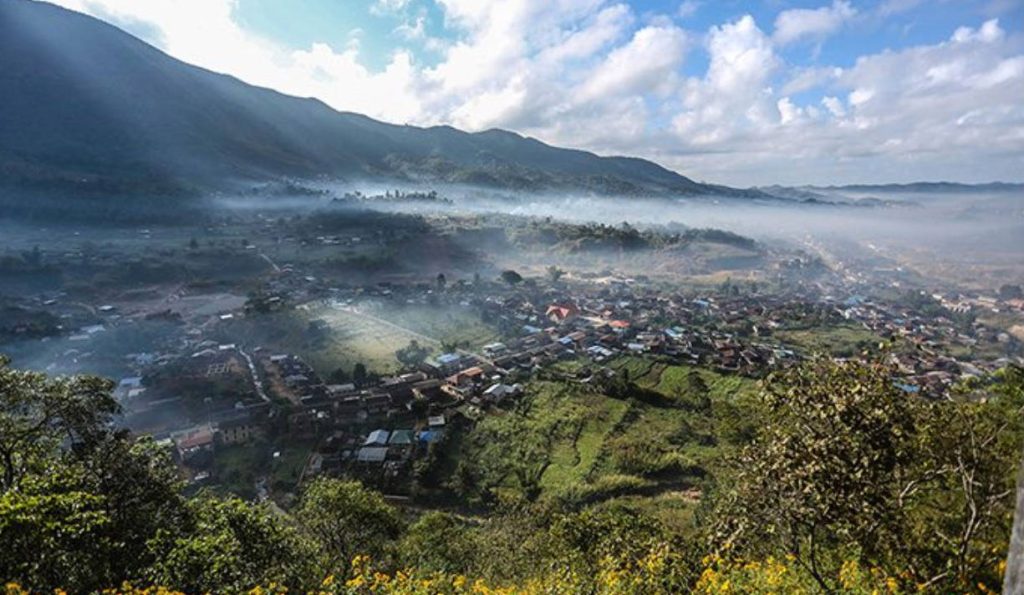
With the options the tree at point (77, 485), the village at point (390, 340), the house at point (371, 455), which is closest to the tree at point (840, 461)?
the village at point (390, 340)

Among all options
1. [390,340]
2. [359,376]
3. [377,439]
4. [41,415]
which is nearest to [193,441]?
[377,439]

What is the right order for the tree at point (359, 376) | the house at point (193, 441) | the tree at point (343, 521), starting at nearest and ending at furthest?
the tree at point (343, 521)
the house at point (193, 441)
the tree at point (359, 376)

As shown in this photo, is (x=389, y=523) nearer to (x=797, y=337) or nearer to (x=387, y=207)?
(x=797, y=337)

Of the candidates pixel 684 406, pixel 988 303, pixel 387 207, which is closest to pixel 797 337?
pixel 684 406

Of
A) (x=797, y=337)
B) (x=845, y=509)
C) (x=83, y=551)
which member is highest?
(x=845, y=509)

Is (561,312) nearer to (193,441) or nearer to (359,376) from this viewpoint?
(359,376)

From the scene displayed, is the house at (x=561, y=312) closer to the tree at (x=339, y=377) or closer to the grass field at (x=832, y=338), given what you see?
the grass field at (x=832, y=338)

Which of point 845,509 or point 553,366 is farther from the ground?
point 845,509

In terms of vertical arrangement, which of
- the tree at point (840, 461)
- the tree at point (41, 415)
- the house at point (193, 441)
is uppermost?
the tree at point (840, 461)

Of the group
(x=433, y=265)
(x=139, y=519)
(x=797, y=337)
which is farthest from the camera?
(x=433, y=265)
